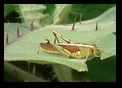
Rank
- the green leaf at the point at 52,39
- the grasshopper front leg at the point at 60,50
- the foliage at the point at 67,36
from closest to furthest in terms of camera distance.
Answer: the foliage at the point at 67,36 → the green leaf at the point at 52,39 → the grasshopper front leg at the point at 60,50

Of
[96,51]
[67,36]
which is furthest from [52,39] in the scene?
[96,51]

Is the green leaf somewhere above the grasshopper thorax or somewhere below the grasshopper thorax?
above

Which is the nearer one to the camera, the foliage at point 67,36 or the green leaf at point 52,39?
the foliage at point 67,36

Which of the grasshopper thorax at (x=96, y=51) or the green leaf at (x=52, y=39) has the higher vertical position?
the green leaf at (x=52, y=39)

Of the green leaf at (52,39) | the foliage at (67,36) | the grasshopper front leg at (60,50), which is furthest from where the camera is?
the grasshopper front leg at (60,50)

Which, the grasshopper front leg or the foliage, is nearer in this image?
the foliage

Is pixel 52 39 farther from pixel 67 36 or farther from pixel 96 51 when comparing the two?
pixel 96 51

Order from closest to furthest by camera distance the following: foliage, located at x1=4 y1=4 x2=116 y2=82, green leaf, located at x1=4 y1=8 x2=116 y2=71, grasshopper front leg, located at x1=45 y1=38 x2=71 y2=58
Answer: foliage, located at x1=4 y1=4 x2=116 y2=82, green leaf, located at x1=4 y1=8 x2=116 y2=71, grasshopper front leg, located at x1=45 y1=38 x2=71 y2=58

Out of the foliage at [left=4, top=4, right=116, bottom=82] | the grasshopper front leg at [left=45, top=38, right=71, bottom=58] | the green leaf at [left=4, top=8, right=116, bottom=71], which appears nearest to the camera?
the foliage at [left=4, top=4, right=116, bottom=82]
